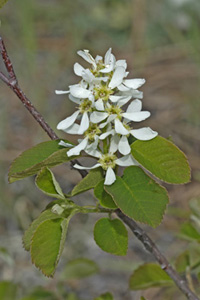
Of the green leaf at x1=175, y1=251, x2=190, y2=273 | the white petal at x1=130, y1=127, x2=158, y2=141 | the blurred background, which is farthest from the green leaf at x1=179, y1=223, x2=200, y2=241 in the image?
the white petal at x1=130, y1=127, x2=158, y2=141

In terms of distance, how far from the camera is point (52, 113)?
2.79 m

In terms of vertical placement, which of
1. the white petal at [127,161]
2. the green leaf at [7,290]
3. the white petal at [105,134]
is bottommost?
the green leaf at [7,290]

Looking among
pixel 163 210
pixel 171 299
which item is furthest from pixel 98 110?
pixel 171 299

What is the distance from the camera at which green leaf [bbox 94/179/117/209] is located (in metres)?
0.81

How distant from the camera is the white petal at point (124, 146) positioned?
2.62ft

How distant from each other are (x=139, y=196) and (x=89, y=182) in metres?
0.09

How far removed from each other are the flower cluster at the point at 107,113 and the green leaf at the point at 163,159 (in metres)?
0.02

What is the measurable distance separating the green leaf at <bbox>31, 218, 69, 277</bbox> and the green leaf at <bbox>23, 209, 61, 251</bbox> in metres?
0.01

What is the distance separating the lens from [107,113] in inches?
31.5

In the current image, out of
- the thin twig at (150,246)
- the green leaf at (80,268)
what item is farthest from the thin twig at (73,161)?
the green leaf at (80,268)

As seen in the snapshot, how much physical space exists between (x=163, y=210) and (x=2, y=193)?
167 centimetres

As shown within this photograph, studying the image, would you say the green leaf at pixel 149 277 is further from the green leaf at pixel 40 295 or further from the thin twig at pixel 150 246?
the green leaf at pixel 40 295

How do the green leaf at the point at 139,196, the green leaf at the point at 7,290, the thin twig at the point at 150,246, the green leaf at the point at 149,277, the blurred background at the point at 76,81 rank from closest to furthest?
the green leaf at the point at 139,196 < the thin twig at the point at 150,246 < the green leaf at the point at 149,277 < the green leaf at the point at 7,290 < the blurred background at the point at 76,81

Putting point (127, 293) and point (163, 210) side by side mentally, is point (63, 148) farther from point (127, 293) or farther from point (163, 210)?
point (127, 293)
